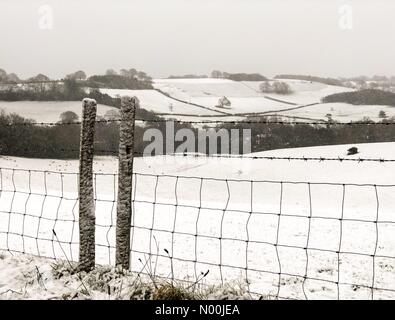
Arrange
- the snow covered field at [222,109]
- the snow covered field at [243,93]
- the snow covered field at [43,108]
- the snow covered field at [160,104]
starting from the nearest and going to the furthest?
the snow covered field at [43,108]
the snow covered field at [222,109]
the snow covered field at [160,104]
the snow covered field at [243,93]

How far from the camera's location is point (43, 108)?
6425 centimetres

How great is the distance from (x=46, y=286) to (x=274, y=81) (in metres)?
106

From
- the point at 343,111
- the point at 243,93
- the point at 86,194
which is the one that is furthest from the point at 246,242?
the point at 243,93

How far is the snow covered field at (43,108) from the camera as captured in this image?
58888mm

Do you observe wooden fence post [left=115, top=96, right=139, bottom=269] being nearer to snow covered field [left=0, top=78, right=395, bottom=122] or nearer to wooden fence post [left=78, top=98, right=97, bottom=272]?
wooden fence post [left=78, top=98, right=97, bottom=272]

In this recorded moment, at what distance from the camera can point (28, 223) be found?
46.8 feet

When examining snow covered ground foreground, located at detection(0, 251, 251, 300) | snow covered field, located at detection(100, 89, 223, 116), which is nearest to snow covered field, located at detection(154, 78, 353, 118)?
snow covered field, located at detection(100, 89, 223, 116)

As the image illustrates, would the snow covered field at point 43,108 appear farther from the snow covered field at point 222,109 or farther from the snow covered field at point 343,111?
the snow covered field at point 343,111

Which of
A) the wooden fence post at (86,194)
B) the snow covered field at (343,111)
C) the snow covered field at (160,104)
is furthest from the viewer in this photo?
the snow covered field at (160,104)

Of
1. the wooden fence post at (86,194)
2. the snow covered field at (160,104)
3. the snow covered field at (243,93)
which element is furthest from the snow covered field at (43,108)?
the wooden fence post at (86,194)

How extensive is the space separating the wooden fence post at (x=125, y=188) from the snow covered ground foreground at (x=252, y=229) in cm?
24

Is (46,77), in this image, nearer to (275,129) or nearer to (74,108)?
(74,108)
